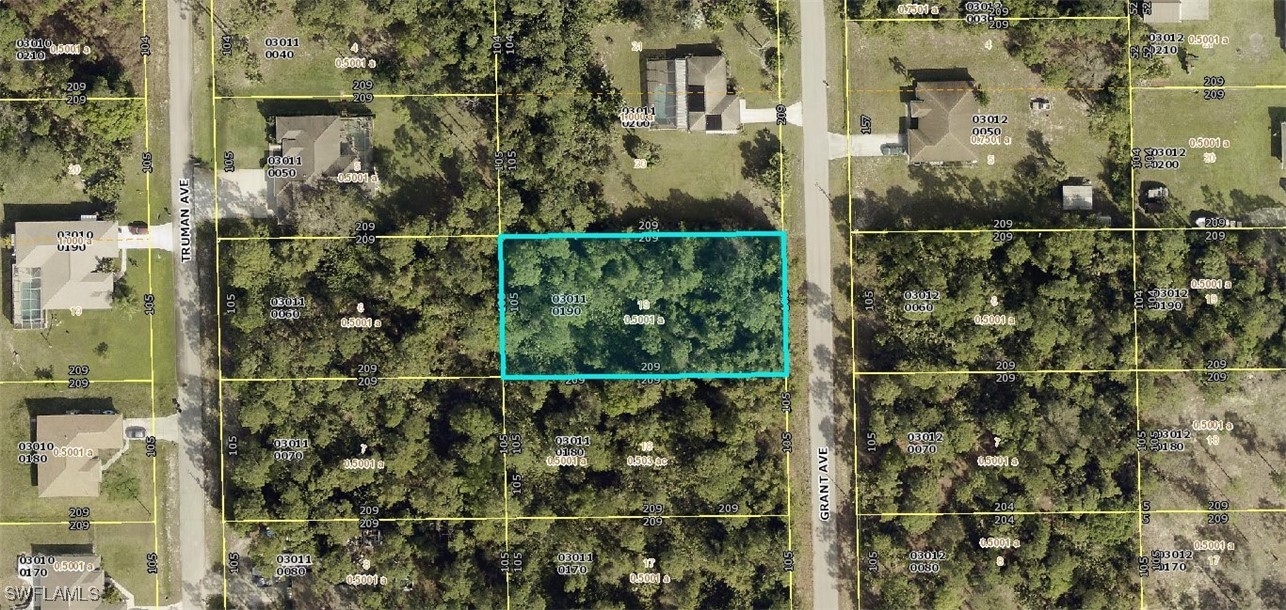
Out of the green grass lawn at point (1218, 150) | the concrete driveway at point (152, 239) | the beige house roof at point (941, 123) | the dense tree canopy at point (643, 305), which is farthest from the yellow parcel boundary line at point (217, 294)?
the green grass lawn at point (1218, 150)

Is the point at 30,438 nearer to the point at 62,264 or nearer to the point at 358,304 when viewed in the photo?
the point at 62,264

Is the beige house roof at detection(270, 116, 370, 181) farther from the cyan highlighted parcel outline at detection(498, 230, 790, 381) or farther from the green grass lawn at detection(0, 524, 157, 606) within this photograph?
the green grass lawn at detection(0, 524, 157, 606)

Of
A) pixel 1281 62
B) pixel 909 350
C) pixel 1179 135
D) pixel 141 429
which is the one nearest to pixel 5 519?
pixel 141 429

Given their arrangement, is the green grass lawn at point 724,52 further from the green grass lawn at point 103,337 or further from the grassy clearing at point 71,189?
the green grass lawn at point 103,337

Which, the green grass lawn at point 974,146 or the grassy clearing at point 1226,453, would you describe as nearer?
the green grass lawn at point 974,146

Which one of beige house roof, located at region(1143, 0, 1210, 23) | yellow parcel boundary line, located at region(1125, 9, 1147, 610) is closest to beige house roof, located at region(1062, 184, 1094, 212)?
yellow parcel boundary line, located at region(1125, 9, 1147, 610)
